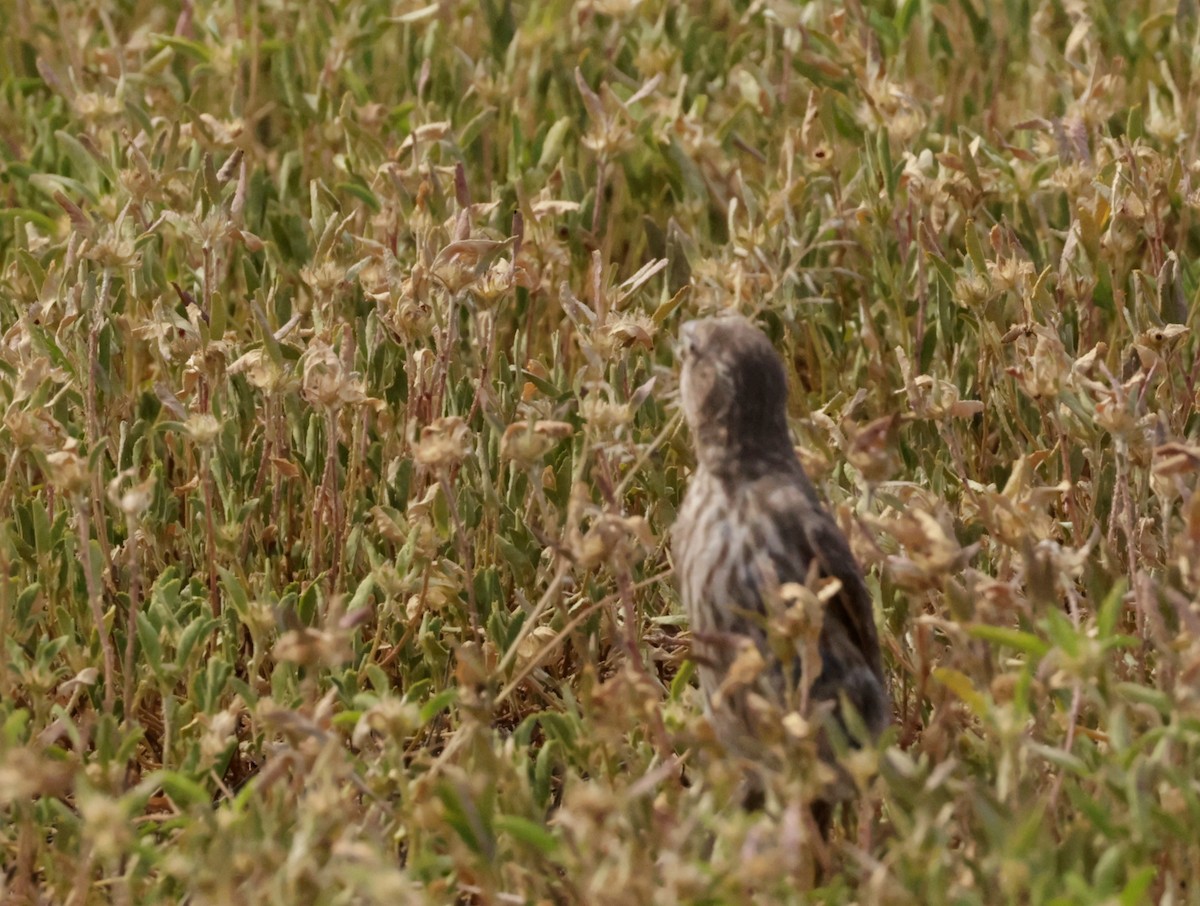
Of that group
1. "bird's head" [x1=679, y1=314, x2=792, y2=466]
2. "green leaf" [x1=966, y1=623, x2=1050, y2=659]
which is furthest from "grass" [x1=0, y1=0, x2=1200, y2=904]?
"bird's head" [x1=679, y1=314, x2=792, y2=466]

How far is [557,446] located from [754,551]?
1050mm

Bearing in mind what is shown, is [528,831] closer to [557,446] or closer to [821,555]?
[821,555]

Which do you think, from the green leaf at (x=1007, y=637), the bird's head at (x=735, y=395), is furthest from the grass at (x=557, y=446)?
the bird's head at (x=735, y=395)

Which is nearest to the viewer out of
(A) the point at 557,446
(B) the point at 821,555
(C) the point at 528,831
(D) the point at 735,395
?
(C) the point at 528,831

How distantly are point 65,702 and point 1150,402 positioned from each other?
2227 millimetres

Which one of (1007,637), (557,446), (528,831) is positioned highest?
(1007,637)

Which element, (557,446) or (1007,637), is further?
(557,446)

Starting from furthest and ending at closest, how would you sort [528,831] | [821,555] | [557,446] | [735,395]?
1. [557,446]
2. [735,395]
3. [821,555]
4. [528,831]

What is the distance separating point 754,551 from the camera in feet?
9.77

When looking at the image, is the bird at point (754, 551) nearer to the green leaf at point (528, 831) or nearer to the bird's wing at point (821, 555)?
the bird's wing at point (821, 555)

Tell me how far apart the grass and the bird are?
0.31 feet

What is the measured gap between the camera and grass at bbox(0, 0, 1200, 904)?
259 cm

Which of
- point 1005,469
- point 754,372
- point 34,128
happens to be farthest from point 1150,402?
point 34,128

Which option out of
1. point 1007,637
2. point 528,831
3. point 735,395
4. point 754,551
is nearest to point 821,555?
point 754,551
